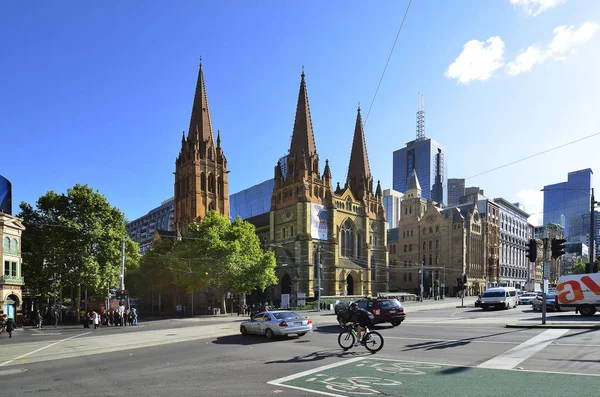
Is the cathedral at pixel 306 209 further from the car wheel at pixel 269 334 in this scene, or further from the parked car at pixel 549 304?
the car wheel at pixel 269 334

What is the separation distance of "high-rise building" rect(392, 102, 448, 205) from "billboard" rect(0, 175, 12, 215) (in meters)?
159

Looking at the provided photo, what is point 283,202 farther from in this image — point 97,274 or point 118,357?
point 118,357

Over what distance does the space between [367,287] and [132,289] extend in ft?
122

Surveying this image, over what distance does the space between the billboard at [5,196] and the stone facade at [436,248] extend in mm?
67895

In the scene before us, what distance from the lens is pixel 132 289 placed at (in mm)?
60625

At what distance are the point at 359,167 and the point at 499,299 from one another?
47841mm

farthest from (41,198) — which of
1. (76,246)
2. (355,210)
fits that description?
(355,210)

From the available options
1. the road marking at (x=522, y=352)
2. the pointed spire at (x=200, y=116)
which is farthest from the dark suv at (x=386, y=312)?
the pointed spire at (x=200, y=116)

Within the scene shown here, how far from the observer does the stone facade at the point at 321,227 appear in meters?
67.1

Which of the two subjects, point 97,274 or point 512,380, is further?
point 97,274

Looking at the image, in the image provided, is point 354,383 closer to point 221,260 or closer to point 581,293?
point 581,293

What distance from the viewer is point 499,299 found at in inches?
1379

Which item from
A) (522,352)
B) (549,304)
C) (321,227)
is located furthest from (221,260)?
(522,352)

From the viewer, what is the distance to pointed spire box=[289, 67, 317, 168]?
7219 cm
